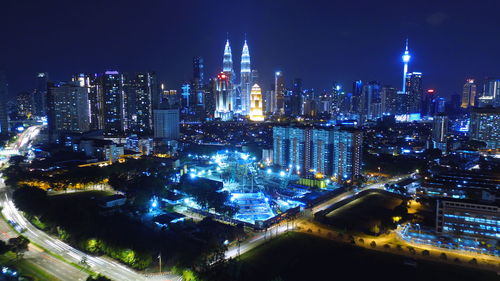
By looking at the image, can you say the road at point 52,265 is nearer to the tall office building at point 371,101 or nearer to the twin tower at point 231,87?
the twin tower at point 231,87

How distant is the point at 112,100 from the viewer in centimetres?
3600

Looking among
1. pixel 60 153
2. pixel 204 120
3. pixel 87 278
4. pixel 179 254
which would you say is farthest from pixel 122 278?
pixel 204 120

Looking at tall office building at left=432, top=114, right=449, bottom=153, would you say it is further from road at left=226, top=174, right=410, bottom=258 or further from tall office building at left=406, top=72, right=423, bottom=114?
tall office building at left=406, top=72, right=423, bottom=114

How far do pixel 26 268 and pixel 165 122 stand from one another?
933 inches

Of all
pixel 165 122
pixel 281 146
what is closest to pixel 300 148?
pixel 281 146

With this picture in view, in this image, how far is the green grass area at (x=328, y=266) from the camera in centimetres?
1002

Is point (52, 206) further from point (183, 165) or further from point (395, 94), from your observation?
point (395, 94)

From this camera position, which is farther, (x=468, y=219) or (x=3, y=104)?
(x=3, y=104)

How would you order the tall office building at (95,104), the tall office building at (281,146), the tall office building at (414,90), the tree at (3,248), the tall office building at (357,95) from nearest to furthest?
the tree at (3,248) → the tall office building at (281,146) → the tall office building at (95,104) → the tall office building at (357,95) → the tall office building at (414,90)

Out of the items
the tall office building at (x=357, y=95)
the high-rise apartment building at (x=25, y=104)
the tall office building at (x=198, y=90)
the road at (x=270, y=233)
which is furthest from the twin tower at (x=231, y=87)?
the road at (x=270, y=233)

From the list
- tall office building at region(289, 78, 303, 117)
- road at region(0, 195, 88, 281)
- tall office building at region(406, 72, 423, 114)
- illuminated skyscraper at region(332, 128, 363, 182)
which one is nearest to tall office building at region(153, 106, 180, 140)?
illuminated skyscraper at region(332, 128, 363, 182)

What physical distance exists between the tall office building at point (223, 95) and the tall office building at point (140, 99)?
18.4m

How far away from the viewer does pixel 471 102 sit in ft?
212

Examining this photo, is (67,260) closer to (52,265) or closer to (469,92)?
(52,265)
